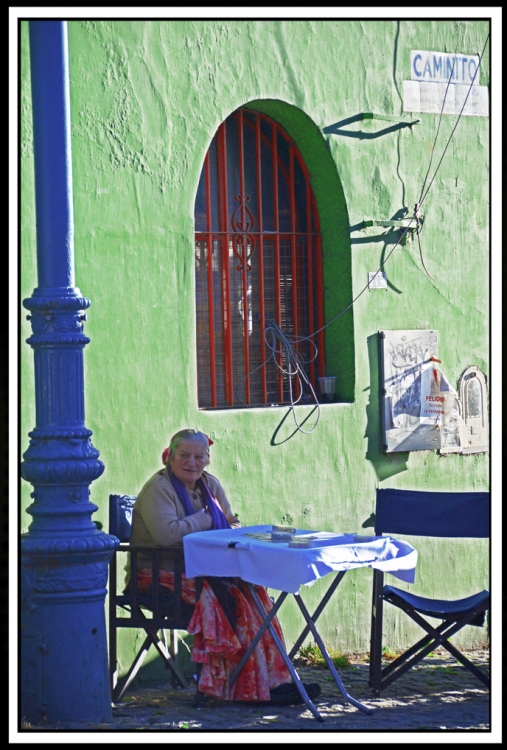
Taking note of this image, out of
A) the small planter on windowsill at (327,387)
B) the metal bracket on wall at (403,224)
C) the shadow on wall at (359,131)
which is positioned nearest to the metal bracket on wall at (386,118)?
the shadow on wall at (359,131)

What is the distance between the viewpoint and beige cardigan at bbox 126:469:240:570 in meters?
6.43

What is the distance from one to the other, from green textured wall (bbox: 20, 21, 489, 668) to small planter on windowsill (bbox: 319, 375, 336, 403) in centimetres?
8

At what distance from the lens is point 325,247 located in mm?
8305

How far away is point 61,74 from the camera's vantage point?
5.52 m

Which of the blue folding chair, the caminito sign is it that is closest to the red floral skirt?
the blue folding chair

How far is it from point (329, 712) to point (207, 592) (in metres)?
0.91

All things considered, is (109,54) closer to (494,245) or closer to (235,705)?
(494,245)

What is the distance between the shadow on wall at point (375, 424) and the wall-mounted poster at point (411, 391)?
35 millimetres

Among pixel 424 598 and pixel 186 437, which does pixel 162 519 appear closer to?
pixel 186 437

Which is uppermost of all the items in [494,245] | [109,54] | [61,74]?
[109,54]

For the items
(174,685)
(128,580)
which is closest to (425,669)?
(174,685)

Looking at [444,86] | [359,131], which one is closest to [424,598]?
[359,131]

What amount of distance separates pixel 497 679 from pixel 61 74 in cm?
356

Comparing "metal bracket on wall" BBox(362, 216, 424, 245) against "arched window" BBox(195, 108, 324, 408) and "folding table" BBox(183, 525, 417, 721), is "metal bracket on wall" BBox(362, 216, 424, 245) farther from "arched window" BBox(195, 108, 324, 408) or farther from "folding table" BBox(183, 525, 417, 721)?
"folding table" BBox(183, 525, 417, 721)
